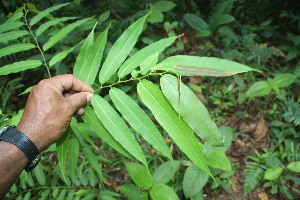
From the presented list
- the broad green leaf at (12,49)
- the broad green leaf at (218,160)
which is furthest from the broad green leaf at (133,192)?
the broad green leaf at (12,49)

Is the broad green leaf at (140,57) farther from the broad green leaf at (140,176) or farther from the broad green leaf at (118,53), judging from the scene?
the broad green leaf at (140,176)

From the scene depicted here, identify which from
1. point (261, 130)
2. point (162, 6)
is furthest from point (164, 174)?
point (162, 6)

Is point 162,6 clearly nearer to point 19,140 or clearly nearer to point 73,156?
point 73,156

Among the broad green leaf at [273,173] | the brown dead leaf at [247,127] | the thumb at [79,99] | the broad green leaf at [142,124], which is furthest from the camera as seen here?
the brown dead leaf at [247,127]

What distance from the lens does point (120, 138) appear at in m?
1.12

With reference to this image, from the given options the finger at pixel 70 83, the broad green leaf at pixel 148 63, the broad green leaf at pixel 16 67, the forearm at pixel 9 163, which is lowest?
the forearm at pixel 9 163

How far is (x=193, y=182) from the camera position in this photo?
2.24 metres

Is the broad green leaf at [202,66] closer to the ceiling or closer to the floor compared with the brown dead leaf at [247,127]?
closer to the ceiling

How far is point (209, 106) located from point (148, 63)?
2.28 meters

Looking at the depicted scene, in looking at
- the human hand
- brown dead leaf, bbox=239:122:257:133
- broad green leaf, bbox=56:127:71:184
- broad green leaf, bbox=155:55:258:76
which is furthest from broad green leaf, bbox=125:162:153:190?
brown dead leaf, bbox=239:122:257:133

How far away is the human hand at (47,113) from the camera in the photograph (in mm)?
1301

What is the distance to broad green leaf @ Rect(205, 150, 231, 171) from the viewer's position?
2.20m

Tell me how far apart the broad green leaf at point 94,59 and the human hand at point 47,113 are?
0.34 ft

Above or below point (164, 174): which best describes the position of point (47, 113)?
above
